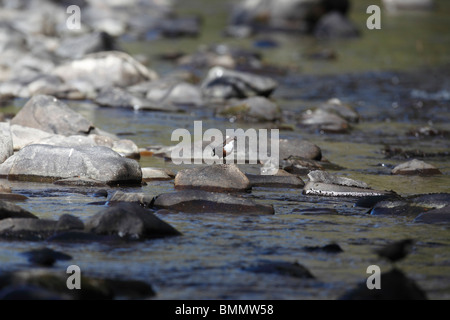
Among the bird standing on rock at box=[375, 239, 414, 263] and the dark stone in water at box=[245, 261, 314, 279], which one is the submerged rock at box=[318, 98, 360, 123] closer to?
the dark stone in water at box=[245, 261, 314, 279]

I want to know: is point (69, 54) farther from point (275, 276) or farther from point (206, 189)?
point (275, 276)

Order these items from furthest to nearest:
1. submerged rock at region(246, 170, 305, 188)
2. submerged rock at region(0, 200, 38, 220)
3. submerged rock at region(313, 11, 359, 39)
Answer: submerged rock at region(313, 11, 359, 39) < submerged rock at region(246, 170, 305, 188) < submerged rock at region(0, 200, 38, 220)

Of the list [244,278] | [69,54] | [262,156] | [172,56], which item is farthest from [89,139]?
[172,56]

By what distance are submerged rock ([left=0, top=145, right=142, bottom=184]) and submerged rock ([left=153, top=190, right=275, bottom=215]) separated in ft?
2.97

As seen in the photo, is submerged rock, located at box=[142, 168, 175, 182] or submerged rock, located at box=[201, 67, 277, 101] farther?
submerged rock, located at box=[201, 67, 277, 101]

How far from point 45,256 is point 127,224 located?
746 millimetres

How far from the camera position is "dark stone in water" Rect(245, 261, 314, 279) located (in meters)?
4.99

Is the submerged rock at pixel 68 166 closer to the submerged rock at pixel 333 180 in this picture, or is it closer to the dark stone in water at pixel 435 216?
the submerged rock at pixel 333 180

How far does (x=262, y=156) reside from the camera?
8.79 metres

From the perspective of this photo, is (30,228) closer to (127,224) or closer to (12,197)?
(127,224)

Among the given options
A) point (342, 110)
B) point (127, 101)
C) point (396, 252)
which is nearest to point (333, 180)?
point (396, 252)

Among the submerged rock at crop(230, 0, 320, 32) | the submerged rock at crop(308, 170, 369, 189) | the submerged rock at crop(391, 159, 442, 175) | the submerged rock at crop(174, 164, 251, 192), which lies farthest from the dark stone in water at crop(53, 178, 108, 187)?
the submerged rock at crop(230, 0, 320, 32)

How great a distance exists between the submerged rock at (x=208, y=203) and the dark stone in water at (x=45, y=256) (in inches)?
58.4

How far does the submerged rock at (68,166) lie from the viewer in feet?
24.2
